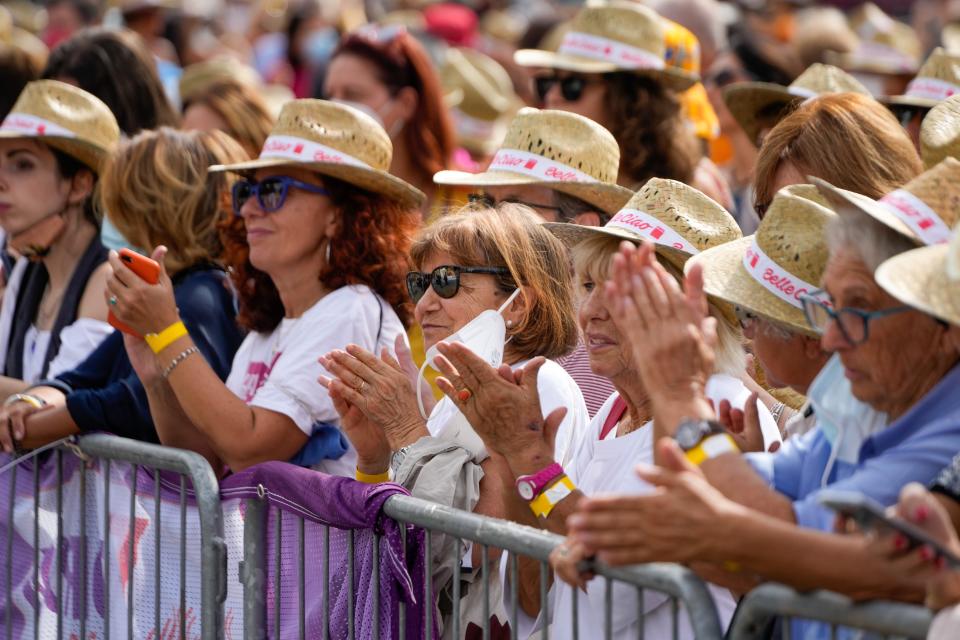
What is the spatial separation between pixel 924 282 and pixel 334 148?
275 centimetres

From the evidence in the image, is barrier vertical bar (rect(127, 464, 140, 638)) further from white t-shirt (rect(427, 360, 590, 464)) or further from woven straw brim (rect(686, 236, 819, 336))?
woven straw brim (rect(686, 236, 819, 336))

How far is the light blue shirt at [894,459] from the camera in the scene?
265 cm

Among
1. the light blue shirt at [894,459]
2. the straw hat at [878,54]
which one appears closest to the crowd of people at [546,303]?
the light blue shirt at [894,459]

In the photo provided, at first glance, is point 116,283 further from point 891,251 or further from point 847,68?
point 847,68

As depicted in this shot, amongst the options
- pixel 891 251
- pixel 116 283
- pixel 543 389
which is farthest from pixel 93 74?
pixel 891 251

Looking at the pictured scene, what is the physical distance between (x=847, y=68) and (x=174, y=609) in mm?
5481

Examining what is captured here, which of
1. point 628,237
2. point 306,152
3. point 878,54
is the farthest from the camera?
point 878,54

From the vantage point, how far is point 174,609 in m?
4.43

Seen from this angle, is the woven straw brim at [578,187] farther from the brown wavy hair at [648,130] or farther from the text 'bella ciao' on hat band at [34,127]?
the text 'bella ciao' on hat band at [34,127]

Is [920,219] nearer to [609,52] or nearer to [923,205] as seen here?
[923,205]

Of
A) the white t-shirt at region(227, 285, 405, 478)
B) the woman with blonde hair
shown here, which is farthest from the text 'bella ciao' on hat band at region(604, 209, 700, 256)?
the woman with blonde hair

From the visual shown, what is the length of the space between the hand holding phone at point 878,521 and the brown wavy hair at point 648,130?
3.48 m

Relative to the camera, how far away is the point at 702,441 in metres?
2.83

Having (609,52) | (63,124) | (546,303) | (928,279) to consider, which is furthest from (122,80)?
(928,279)
